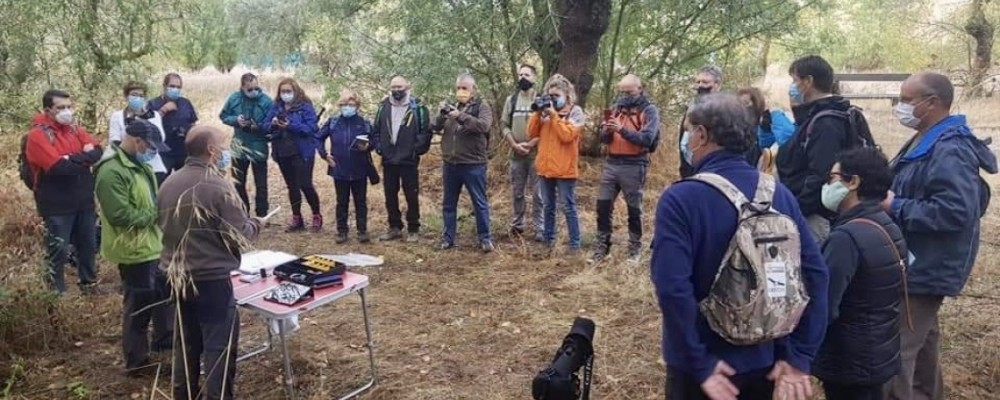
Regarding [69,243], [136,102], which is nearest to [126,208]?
[69,243]

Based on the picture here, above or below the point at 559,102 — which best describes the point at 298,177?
below

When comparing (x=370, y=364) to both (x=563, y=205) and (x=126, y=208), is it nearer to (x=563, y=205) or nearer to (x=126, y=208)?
(x=126, y=208)

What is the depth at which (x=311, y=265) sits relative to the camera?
363cm

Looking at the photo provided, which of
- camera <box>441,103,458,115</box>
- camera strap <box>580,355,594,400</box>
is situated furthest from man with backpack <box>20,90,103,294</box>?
camera strap <box>580,355,594,400</box>

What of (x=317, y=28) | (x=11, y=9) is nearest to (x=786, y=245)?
(x=11, y=9)

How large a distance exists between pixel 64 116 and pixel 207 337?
2.66 m

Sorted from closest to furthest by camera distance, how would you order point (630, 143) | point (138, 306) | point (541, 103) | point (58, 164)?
point (138, 306), point (58, 164), point (630, 143), point (541, 103)

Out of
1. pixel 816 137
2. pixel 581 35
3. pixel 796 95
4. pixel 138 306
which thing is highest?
pixel 581 35

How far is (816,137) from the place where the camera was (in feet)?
10.8

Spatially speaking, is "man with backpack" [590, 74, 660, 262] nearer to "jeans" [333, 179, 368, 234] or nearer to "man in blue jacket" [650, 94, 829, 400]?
"jeans" [333, 179, 368, 234]

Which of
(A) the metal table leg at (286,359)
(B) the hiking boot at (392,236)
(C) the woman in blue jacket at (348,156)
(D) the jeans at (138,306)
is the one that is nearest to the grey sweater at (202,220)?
(A) the metal table leg at (286,359)

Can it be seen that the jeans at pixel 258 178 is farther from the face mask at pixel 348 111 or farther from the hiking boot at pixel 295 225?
the face mask at pixel 348 111

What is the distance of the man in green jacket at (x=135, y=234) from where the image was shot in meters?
3.71

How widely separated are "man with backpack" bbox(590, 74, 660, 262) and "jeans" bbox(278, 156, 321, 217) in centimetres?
301
